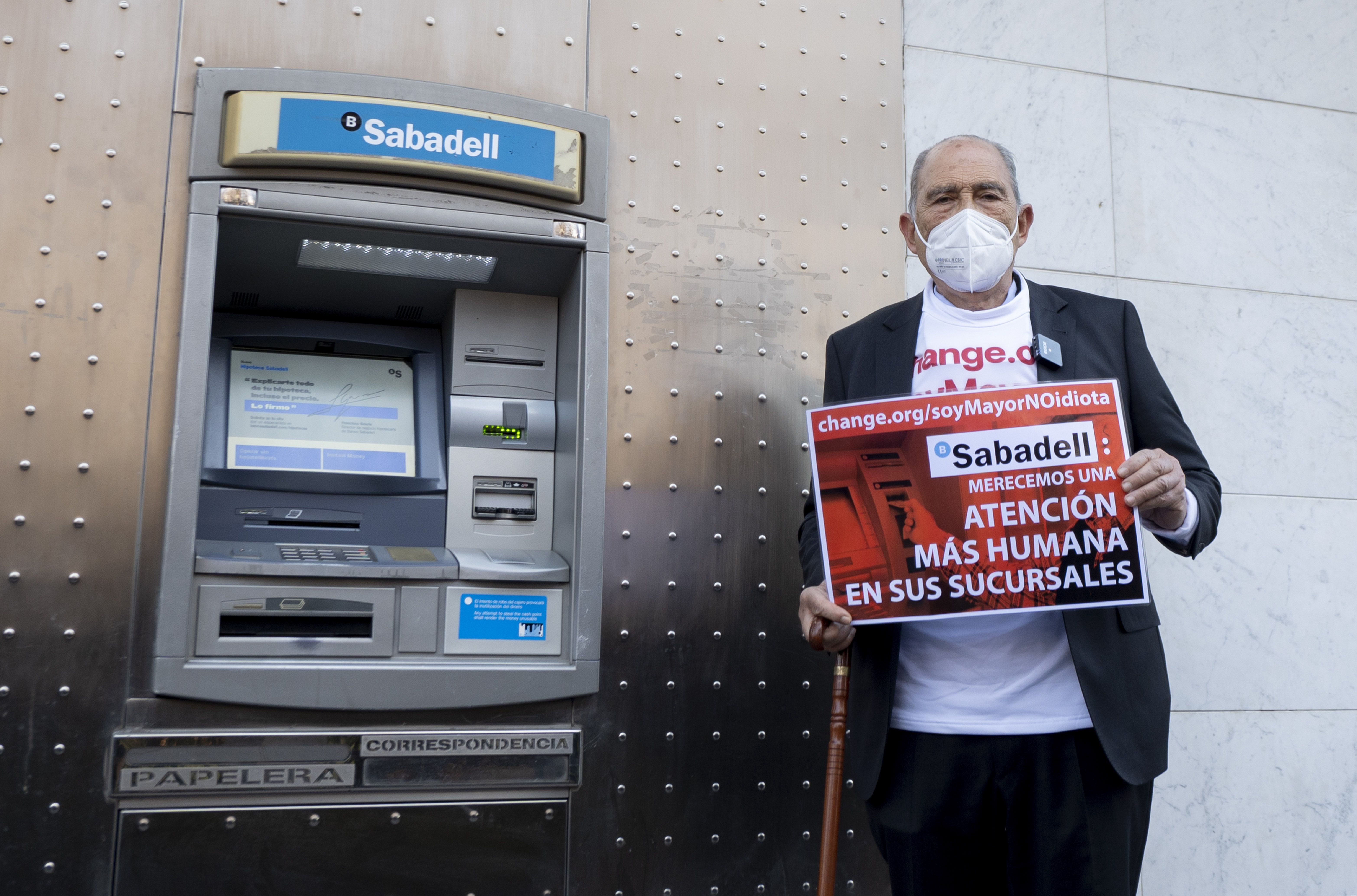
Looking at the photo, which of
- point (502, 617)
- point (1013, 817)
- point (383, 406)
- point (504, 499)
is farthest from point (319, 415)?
point (1013, 817)

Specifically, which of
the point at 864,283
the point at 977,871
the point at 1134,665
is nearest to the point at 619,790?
the point at 977,871

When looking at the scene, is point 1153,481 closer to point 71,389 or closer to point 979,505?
point 979,505

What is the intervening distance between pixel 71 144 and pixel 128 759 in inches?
53.3

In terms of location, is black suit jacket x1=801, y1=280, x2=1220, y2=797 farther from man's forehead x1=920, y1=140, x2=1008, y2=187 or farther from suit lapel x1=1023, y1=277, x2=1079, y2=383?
man's forehead x1=920, y1=140, x2=1008, y2=187

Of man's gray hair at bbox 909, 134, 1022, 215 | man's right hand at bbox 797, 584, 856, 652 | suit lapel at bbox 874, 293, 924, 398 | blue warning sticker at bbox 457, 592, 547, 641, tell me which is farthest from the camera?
blue warning sticker at bbox 457, 592, 547, 641

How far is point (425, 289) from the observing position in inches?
104

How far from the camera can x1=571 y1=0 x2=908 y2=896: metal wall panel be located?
2.57 m

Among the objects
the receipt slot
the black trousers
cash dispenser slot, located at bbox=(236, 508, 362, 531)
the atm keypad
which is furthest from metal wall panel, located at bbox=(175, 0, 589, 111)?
the black trousers

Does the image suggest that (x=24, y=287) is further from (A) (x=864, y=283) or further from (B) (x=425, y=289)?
(A) (x=864, y=283)

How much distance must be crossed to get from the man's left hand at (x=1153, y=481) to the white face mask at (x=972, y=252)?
465 mm

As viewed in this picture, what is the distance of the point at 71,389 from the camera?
2.30 m

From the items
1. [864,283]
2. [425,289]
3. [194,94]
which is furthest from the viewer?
[864,283]

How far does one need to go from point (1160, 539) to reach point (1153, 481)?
25cm

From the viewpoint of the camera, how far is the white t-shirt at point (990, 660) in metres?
1.75
